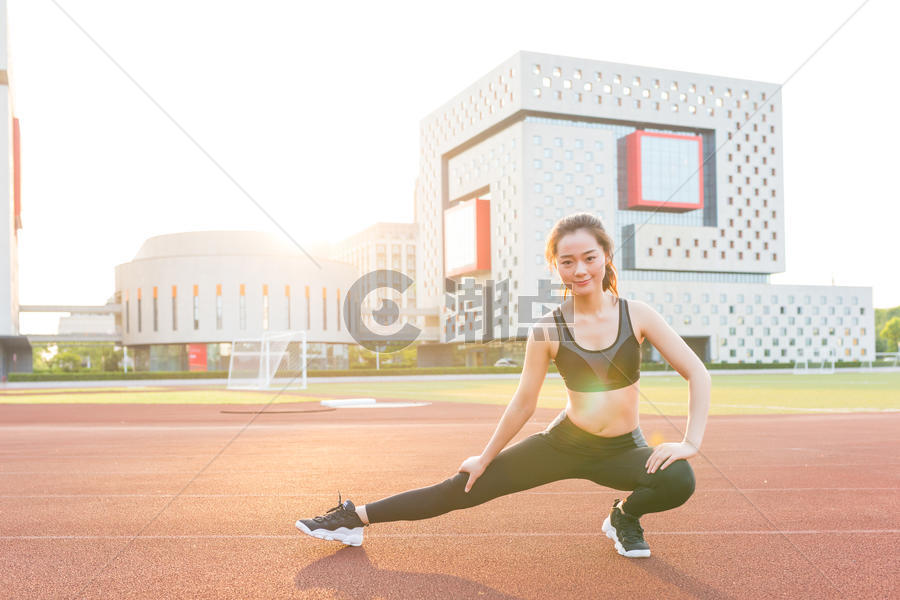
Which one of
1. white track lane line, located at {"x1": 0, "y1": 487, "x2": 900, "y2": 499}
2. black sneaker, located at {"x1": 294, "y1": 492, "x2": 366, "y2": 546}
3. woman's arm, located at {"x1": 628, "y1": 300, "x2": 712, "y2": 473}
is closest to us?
woman's arm, located at {"x1": 628, "y1": 300, "x2": 712, "y2": 473}

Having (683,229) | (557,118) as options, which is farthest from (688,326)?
(557,118)

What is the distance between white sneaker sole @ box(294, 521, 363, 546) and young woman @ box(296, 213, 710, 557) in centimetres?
30

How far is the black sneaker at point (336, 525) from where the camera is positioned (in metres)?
4.86

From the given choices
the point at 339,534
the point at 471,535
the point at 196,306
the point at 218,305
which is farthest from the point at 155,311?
the point at 339,534

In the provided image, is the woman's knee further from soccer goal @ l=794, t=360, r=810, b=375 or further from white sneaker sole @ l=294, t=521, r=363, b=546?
soccer goal @ l=794, t=360, r=810, b=375

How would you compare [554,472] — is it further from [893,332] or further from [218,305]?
[893,332]

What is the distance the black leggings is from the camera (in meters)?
4.47

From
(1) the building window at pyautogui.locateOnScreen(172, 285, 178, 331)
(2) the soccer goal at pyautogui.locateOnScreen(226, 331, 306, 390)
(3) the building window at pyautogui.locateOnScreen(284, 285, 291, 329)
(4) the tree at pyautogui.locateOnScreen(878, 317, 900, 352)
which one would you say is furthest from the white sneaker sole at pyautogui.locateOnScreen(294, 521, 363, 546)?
(4) the tree at pyautogui.locateOnScreen(878, 317, 900, 352)

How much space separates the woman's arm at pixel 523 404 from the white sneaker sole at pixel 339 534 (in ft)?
2.95

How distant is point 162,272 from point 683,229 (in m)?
61.7

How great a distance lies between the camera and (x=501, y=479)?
457 cm

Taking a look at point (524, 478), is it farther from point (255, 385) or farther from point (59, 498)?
point (255, 385)

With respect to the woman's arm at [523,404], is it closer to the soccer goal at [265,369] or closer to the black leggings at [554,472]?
the black leggings at [554,472]

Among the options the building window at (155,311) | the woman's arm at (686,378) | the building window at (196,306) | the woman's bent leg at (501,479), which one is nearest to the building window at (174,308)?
the building window at (155,311)
